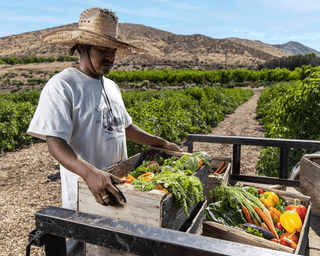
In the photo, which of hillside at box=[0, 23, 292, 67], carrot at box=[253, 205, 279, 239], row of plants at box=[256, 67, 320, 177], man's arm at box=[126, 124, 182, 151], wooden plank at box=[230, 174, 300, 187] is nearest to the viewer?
carrot at box=[253, 205, 279, 239]

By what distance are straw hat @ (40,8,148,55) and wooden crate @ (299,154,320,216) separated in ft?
6.71

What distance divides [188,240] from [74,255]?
3.65 feet

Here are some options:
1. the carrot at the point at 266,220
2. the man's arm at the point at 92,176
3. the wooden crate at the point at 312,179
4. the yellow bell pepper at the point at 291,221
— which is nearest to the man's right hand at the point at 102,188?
the man's arm at the point at 92,176

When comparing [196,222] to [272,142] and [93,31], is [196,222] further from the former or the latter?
[93,31]

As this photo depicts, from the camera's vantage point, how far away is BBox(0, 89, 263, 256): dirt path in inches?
168

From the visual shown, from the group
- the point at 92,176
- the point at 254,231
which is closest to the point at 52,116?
the point at 92,176

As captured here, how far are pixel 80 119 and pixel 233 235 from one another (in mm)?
1388

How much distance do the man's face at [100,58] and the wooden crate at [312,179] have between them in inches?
79.9

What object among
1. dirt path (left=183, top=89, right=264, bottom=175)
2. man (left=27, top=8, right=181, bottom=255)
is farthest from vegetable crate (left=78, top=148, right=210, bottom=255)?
dirt path (left=183, top=89, right=264, bottom=175)

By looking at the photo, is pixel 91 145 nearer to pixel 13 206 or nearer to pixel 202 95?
pixel 13 206

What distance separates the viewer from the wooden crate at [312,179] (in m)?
2.32

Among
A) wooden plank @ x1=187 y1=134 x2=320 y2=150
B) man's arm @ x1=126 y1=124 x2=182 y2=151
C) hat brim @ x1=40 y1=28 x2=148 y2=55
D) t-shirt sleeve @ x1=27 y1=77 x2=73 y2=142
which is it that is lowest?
wooden plank @ x1=187 y1=134 x2=320 y2=150

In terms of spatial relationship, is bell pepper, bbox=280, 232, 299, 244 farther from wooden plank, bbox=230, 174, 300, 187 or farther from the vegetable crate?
wooden plank, bbox=230, 174, 300, 187

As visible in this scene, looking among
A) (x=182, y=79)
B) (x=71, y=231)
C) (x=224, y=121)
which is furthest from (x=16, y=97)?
(x=182, y=79)
